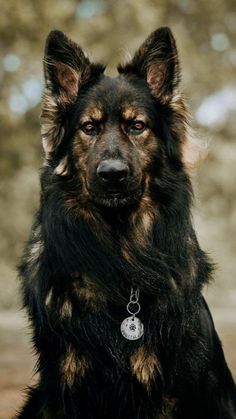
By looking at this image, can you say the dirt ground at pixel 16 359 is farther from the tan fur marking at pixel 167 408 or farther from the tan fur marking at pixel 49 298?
the tan fur marking at pixel 167 408

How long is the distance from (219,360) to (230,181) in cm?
1450

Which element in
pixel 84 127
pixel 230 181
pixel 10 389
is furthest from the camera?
pixel 230 181

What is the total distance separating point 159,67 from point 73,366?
2.28 m

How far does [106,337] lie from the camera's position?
4609 mm

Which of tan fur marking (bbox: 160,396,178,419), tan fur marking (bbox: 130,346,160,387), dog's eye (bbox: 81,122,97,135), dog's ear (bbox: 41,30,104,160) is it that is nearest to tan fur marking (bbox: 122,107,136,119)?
dog's eye (bbox: 81,122,97,135)

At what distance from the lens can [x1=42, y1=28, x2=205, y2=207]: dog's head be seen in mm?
4715

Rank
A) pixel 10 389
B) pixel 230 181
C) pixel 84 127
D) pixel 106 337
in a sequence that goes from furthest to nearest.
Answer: pixel 230 181, pixel 10 389, pixel 84 127, pixel 106 337

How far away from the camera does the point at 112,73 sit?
46.5 ft

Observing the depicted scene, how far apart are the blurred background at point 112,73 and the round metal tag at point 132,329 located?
800 centimetres

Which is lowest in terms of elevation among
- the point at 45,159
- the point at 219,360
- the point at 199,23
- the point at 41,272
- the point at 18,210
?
the point at 219,360

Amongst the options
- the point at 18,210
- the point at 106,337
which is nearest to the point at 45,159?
the point at 106,337

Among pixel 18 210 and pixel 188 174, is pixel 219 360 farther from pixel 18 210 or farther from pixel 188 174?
pixel 18 210

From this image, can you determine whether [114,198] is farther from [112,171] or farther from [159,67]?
[159,67]

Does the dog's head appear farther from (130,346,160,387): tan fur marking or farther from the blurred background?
the blurred background
